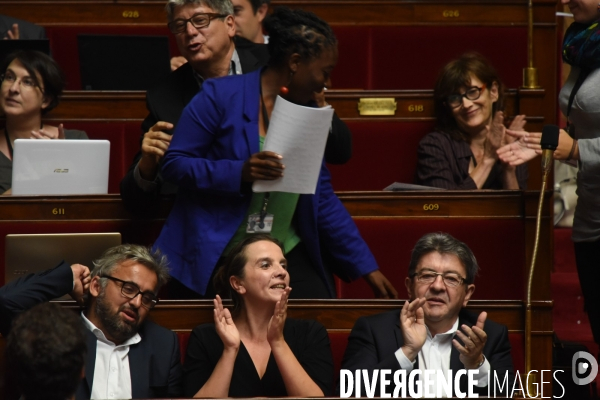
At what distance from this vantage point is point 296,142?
1.33 m

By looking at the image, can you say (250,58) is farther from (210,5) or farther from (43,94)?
(43,94)

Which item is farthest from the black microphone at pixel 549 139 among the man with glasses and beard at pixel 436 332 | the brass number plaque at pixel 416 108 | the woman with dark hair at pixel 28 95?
the woman with dark hair at pixel 28 95

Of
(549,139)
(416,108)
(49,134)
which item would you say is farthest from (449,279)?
(49,134)

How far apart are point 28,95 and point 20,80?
33 millimetres

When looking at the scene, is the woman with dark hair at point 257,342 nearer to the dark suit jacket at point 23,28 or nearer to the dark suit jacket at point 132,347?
the dark suit jacket at point 132,347

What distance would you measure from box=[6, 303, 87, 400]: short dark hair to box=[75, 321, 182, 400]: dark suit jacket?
0.31m

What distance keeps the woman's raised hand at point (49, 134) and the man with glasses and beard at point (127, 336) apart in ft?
1.54

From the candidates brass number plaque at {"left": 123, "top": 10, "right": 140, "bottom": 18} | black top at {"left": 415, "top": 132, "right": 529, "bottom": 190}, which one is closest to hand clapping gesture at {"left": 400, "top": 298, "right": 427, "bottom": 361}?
black top at {"left": 415, "top": 132, "right": 529, "bottom": 190}

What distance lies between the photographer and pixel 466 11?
220cm

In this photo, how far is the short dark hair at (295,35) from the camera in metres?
1.34

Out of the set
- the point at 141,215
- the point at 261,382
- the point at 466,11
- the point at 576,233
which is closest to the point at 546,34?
the point at 466,11

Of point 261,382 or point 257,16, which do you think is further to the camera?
point 257,16

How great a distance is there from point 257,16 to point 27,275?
80cm

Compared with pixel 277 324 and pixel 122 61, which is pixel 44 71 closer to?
pixel 122 61
